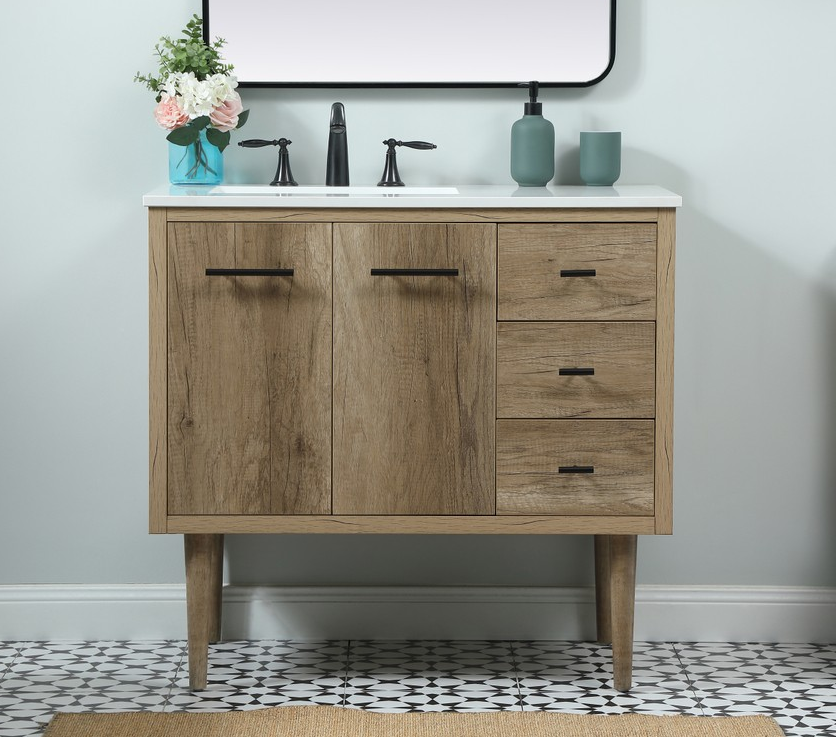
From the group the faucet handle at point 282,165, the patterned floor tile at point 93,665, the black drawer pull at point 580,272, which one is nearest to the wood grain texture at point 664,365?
the black drawer pull at point 580,272

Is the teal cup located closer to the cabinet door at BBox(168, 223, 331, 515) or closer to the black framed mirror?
the black framed mirror

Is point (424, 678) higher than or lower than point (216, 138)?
lower

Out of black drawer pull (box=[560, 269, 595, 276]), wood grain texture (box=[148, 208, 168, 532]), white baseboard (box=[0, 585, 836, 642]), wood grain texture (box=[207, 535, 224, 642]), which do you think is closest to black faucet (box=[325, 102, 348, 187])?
wood grain texture (box=[148, 208, 168, 532])

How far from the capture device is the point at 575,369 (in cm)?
199

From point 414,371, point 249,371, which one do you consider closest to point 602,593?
point 414,371

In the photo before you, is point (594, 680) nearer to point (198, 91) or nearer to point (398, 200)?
point (398, 200)

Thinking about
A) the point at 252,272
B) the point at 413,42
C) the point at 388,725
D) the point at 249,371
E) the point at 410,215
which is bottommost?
the point at 388,725

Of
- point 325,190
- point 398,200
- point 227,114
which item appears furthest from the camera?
point 227,114

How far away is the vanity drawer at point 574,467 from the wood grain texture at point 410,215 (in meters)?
0.37

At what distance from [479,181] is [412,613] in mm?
971

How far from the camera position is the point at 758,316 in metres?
2.40

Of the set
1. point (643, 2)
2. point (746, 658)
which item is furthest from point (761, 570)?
point (643, 2)

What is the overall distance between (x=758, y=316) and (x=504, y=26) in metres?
0.84

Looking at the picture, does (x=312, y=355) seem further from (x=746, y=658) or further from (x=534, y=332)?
(x=746, y=658)
